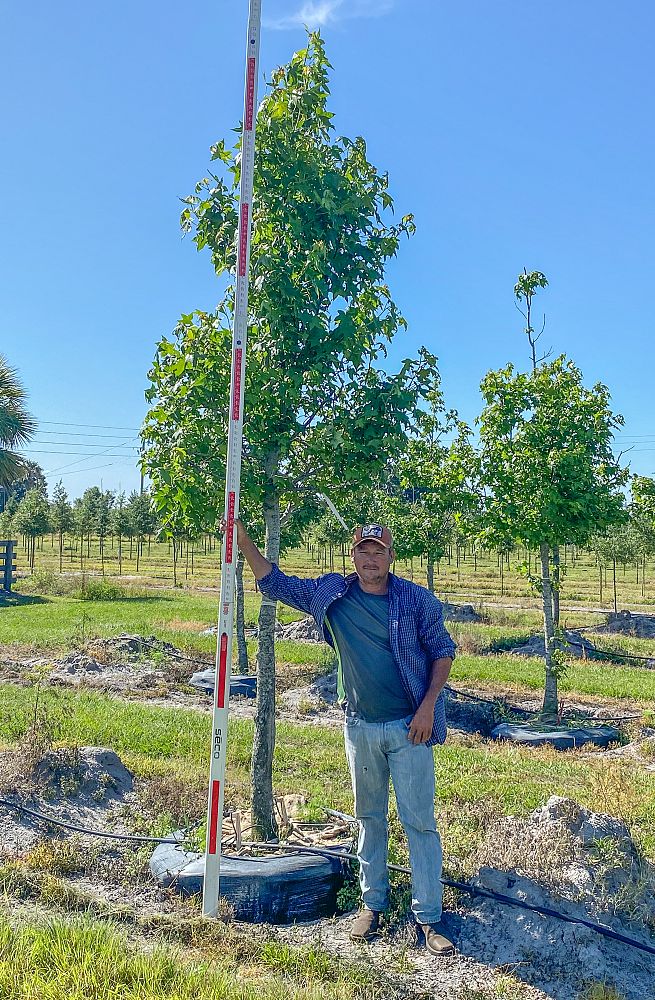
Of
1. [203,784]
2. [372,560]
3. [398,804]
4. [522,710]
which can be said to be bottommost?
[522,710]

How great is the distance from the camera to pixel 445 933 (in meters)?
4.03

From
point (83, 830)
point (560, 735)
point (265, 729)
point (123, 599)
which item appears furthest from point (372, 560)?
point (123, 599)

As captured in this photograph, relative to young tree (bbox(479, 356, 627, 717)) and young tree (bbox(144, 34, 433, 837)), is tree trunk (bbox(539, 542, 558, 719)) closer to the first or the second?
young tree (bbox(479, 356, 627, 717))

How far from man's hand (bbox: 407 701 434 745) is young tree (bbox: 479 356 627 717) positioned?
22.7 ft

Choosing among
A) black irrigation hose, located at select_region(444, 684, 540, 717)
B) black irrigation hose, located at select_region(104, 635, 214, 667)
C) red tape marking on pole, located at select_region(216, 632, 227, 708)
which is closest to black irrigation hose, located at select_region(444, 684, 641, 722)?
black irrigation hose, located at select_region(444, 684, 540, 717)

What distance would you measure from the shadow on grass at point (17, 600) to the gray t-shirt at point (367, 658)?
2089 cm

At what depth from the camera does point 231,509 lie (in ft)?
14.0

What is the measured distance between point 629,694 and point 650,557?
1811 centimetres

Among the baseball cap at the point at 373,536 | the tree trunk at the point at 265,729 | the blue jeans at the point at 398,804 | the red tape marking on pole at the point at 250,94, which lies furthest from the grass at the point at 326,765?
the red tape marking on pole at the point at 250,94

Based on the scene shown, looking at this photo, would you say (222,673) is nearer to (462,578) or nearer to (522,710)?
(522,710)

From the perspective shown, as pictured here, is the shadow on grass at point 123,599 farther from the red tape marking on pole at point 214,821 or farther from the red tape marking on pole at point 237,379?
the red tape marking on pole at point 237,379

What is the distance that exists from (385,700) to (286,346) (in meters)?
2.59

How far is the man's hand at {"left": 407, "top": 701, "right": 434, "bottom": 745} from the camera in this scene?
4.02m

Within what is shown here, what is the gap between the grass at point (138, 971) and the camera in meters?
3.23
